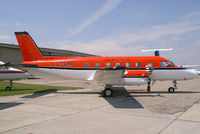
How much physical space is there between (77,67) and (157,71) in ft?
20.5

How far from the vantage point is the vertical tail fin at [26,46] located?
1394 centimetres

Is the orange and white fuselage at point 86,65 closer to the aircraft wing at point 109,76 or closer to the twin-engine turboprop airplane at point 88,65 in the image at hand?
the twin-engine turboprop airplane at point 88,65

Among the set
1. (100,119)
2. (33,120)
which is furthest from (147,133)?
(33,120)

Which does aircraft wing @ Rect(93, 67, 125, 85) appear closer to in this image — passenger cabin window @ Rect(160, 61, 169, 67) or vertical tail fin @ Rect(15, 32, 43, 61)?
passenger cabin window @ Rect(160, 61, 169, 67)

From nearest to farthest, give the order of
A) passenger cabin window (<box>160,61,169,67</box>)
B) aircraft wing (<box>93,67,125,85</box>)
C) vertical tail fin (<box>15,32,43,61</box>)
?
1. aircraft wing (<box>93,67,125,85</box>)
2. vertical tail fin (<box>15,32,43,61</box>)
3. passenger cabin window (<box>160,61,169,67</box>)

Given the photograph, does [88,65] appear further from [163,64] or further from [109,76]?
[163,64]

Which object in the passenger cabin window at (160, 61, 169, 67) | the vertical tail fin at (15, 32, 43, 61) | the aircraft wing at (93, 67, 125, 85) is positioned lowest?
the aircraft wing at (93, 67, 125, 85)

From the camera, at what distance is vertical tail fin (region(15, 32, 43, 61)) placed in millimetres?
13938

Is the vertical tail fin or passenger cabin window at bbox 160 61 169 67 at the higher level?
the vertical tail fin

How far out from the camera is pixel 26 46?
45.8 ft

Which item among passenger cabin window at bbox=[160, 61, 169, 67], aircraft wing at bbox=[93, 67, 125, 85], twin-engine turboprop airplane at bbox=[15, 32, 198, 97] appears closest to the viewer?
aircraft wing at bbox=[93, 67, 125, 85]

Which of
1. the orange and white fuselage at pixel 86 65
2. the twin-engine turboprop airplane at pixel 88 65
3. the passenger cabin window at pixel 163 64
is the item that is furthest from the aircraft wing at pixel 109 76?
the passenger cabin window at pixel 163 64

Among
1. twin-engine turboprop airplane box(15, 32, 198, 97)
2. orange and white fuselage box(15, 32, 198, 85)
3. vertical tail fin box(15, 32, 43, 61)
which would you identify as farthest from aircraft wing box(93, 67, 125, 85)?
vertical tail fin box(15, 32, 43, 61)

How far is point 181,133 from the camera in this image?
5.14 m
